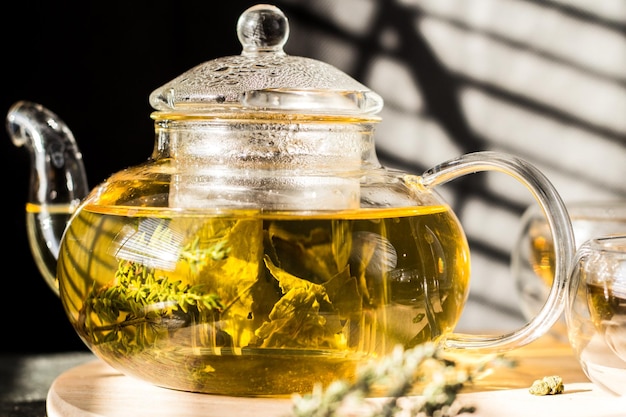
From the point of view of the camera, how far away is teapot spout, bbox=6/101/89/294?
2.53 ft

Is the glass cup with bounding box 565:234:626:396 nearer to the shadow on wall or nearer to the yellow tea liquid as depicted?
the yellow tea liquid

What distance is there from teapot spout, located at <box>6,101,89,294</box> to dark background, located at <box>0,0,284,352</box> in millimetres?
874

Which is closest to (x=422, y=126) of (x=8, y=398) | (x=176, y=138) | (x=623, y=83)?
(x=623, y=83)

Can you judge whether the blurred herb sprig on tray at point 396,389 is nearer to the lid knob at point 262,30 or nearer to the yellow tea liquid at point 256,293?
the yellow tea liquid at point 256,293

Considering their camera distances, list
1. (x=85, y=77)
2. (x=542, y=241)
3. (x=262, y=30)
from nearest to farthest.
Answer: (x=262, y=30) < (x=542, y=241) < (x=85, y=77)

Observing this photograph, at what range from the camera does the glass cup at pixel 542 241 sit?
3.10 feet

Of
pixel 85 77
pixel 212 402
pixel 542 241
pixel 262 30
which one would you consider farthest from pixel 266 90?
pixel 85 77

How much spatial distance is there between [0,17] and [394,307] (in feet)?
4.24

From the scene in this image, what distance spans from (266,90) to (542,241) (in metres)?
0.48

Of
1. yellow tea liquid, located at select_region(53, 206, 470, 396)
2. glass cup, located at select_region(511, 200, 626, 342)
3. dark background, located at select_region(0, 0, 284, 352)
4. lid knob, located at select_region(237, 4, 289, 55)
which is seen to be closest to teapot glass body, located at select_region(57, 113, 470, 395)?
yellow tea liquid, located at select_region(53, 206, 470, 396)

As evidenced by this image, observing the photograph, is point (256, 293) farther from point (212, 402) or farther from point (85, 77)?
point (85, 77)

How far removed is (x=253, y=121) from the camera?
61 cm

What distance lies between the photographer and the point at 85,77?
1.65 m

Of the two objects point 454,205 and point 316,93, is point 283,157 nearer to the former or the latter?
point 316,93
